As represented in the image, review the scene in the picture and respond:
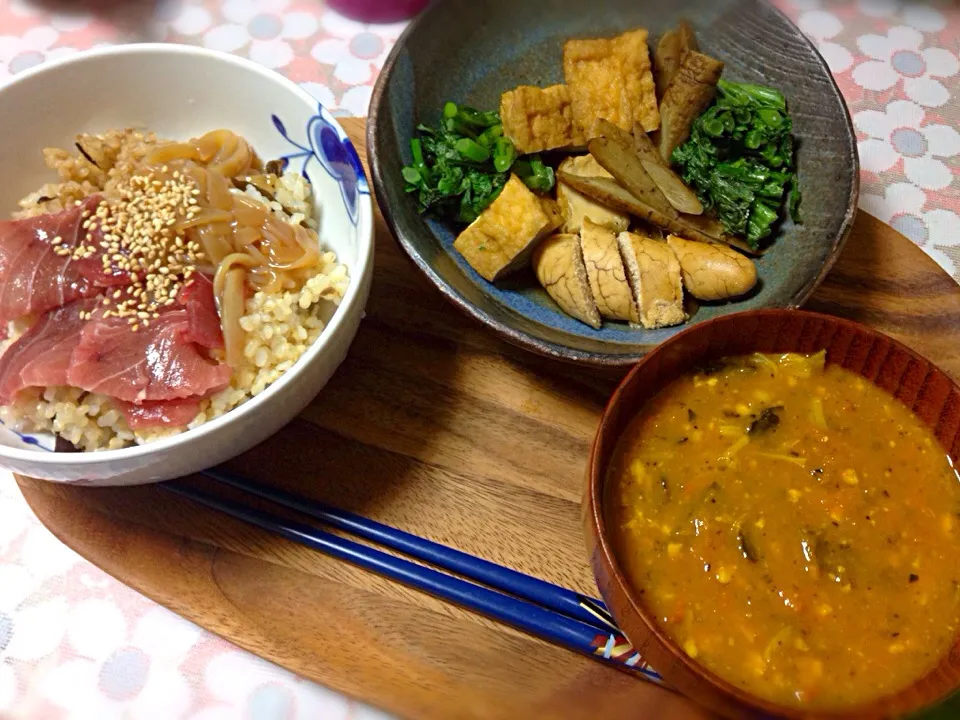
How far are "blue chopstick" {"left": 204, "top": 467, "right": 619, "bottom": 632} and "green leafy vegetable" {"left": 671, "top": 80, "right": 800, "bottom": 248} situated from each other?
1068 millimetres

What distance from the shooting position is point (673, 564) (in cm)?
141

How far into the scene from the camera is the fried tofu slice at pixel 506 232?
1.95 meters

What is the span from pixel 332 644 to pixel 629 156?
4.69 ft

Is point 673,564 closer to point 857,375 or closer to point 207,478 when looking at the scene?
point 857,375

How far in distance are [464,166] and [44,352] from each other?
110 cm

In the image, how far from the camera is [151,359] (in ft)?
5.59

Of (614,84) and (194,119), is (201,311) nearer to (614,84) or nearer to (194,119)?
(194,119)

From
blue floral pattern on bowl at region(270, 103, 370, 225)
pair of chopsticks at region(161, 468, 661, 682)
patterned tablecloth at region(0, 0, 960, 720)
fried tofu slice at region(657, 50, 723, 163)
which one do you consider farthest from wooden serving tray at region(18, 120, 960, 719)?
fried tofu slice at region(657, 50, 723, 163)

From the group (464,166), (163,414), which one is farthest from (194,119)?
(163,414)

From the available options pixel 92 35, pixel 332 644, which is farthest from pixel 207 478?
pixel 92 35

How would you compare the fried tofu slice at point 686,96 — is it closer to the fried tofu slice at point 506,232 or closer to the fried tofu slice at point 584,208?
the fried tofu slice at point 584,208

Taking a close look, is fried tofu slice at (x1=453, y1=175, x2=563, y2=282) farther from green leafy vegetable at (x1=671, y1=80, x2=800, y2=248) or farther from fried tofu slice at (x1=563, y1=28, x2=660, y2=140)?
green leafy vegetable at (x1=671, y1=80, x2=800, y2=248)

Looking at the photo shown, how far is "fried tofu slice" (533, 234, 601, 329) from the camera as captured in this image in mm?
1947

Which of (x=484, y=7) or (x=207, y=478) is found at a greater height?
(x=484, y=7)
